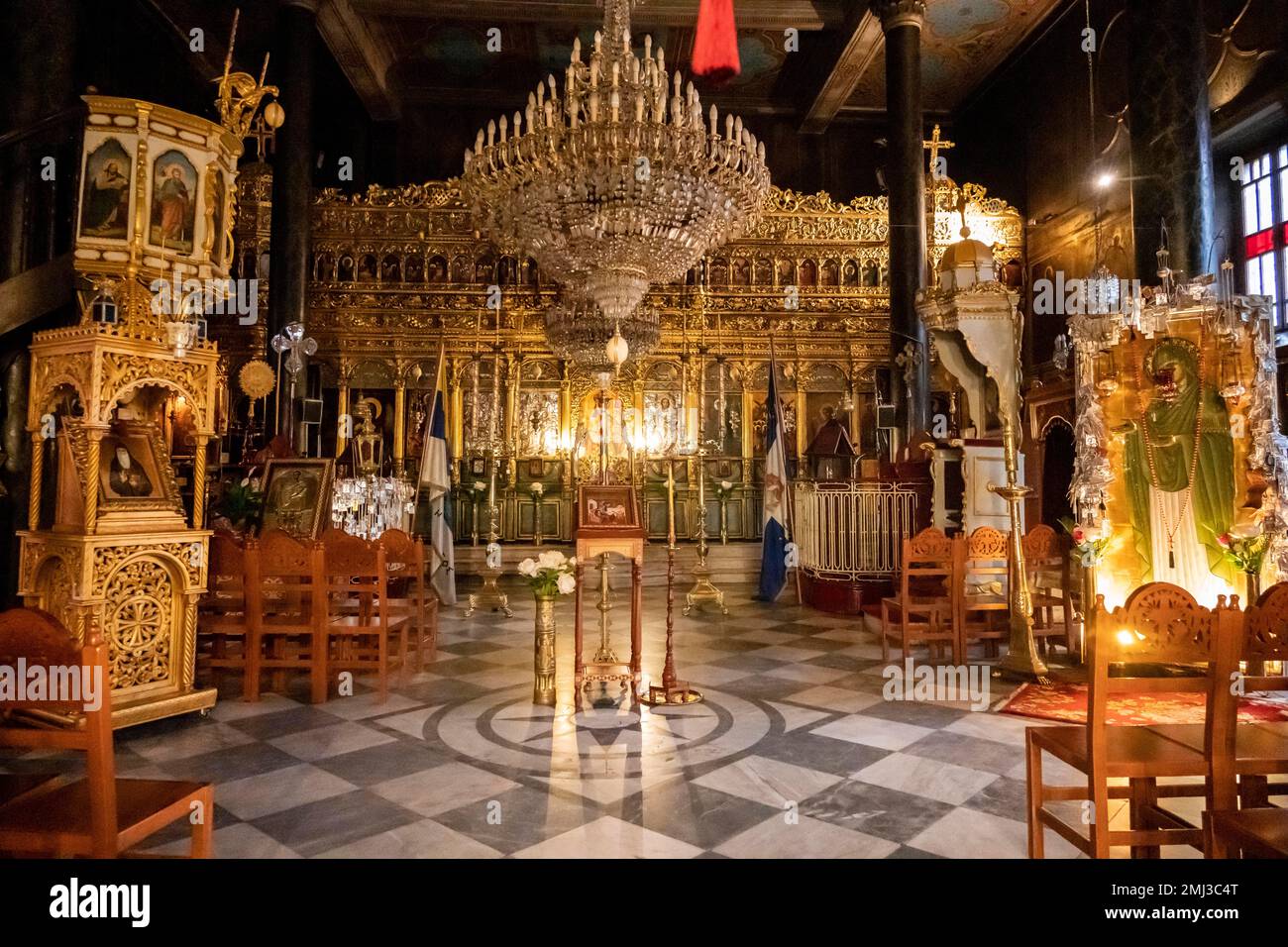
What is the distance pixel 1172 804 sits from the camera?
2992 millimetres

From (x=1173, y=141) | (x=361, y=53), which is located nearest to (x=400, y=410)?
(x=361, y=53)

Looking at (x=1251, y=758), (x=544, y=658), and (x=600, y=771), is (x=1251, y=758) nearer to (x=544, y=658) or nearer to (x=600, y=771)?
(x=600, y=771)

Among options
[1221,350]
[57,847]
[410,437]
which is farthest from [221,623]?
[410,437]

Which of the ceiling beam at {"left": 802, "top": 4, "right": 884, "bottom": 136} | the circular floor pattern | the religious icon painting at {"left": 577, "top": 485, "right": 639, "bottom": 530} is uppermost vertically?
the ceiling beam at {"left": 802, "top": 4, "right": 884, "bottom": 136}

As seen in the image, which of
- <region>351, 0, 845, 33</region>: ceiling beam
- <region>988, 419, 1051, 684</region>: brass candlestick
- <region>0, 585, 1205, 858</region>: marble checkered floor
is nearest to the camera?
<region>0, 585, 1205, 858</region>: marble checkered floor

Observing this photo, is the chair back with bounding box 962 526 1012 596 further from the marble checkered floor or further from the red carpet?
the marble checkered floor

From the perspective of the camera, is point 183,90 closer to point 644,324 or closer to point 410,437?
point 410,437

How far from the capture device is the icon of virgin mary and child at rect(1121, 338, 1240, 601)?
5246mm

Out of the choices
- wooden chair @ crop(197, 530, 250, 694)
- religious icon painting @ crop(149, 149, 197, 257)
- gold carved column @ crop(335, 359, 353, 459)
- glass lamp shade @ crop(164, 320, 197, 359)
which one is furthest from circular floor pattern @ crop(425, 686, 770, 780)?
gold carved column @ crop(335, 359, 353, 459)

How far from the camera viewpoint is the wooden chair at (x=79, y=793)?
1.76m

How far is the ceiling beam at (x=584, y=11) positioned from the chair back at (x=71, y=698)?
12735mm

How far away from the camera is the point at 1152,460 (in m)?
5.49

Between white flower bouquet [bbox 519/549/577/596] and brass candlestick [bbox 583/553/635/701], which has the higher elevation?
white flower bouquet [bbox 519/549/577/596]

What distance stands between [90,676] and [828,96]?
14.9 metres
